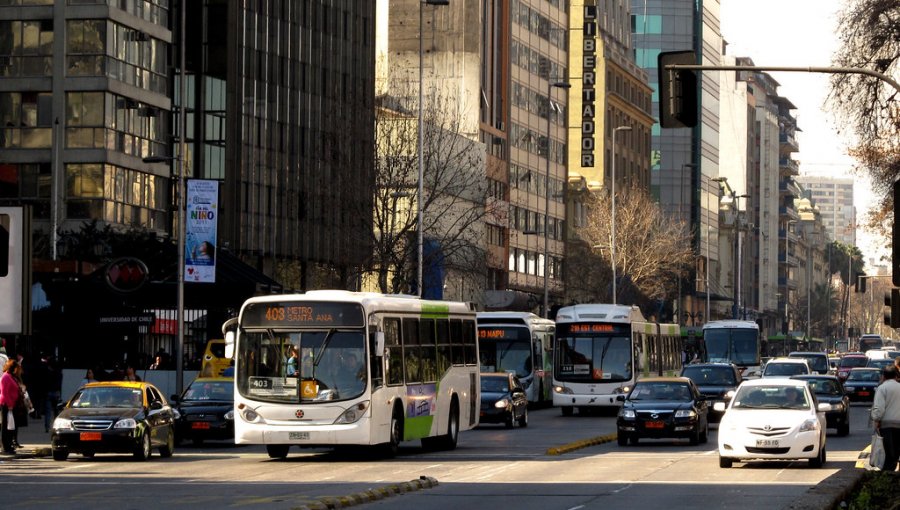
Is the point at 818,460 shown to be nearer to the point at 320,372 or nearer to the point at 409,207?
the point at 320,372

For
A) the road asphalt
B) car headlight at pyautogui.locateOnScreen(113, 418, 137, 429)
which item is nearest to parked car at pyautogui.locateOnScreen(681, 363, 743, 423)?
the road asphalt

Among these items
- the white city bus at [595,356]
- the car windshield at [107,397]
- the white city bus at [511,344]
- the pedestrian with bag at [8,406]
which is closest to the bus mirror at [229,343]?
the car windshield at [107,397]

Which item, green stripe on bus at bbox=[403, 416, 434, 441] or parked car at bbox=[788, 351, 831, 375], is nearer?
green stripe on bus at bbox=[403, 416, 434, 441]

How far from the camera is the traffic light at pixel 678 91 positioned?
23.0 metres

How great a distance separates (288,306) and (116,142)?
42.4 m

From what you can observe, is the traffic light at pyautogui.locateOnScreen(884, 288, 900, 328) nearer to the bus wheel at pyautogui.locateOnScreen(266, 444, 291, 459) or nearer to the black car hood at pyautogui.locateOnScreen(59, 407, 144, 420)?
the bus wheel at pyautogui.locateOnScreen(266, 444, 291, 459)

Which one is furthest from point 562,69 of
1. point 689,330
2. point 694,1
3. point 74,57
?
point 74,57

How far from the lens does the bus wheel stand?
3331 cm

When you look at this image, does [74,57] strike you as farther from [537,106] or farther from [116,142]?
[537,106]

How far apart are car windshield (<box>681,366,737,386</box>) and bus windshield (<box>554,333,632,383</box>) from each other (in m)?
4.79

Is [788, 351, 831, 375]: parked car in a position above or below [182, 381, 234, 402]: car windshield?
below

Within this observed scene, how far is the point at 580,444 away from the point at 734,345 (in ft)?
132

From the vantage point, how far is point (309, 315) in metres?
32.2

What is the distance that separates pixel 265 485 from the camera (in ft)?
85.4
